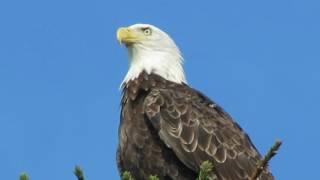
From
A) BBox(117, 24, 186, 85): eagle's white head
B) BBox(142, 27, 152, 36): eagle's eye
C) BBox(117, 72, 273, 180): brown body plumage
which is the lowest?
BBox(117, 72, 273, 180): brown body plumage

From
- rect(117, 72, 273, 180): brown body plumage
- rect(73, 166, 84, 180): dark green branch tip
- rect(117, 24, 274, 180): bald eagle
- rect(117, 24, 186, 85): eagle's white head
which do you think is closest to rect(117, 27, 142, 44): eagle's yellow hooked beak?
rect(117, 24, 186, 85): eagle's white head

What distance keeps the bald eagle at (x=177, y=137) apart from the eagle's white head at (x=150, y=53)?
0.39 metres

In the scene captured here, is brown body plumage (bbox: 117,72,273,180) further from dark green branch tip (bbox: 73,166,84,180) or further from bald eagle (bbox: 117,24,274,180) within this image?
dark green branch tip (bbox: 73,166,84,180)

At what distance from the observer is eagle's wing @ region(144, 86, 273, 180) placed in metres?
7.52

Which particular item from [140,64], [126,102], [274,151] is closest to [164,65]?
[140,64]

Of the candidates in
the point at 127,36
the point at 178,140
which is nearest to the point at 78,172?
the point at 178,140

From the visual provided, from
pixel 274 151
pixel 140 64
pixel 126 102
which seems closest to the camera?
pixel 274 151

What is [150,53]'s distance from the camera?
355 inches

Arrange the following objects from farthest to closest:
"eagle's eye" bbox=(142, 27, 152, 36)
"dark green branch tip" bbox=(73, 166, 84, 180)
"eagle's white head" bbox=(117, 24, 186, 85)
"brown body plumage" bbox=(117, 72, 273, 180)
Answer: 1. "eagle's eye" bbox=(142, 27, 152, 36)
2. "eagle's white head" bbox=(117, 24, 186, 85)
3. "brown body plumage" bbox=(117, 72, 273, 180)
4. "dark green branch tip" bbox=(73, 166, 84, 180)

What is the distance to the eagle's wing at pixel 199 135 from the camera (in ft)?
24.7

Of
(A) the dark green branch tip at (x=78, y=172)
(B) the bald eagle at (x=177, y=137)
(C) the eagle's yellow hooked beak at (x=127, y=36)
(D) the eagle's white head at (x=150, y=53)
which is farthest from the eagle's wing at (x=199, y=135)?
(A) the dark green branch tip at (x=78, y=172)

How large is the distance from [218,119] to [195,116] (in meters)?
0.30

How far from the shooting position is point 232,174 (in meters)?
7.48

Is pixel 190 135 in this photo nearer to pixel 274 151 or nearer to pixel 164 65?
pixel 164 65
